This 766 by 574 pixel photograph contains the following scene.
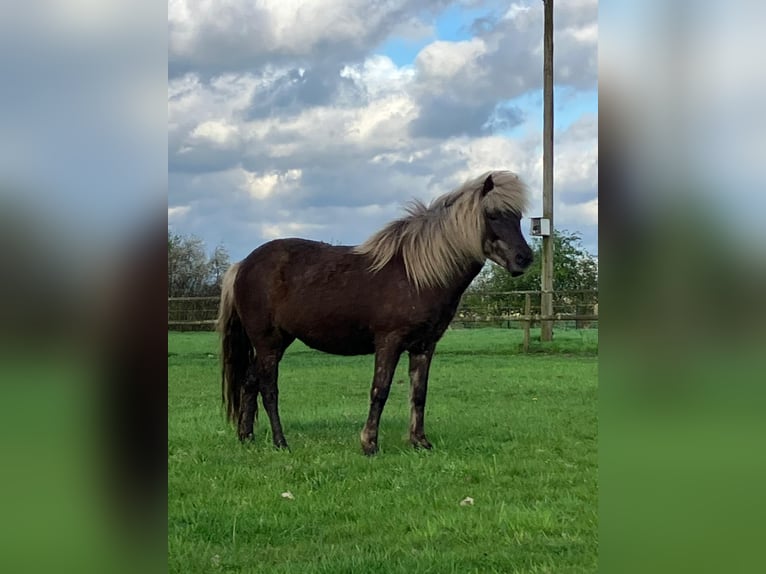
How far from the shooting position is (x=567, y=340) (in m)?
12.3

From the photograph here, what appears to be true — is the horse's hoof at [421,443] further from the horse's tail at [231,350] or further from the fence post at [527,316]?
the fence post at [527,316]

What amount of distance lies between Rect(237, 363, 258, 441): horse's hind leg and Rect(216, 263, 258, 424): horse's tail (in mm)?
66

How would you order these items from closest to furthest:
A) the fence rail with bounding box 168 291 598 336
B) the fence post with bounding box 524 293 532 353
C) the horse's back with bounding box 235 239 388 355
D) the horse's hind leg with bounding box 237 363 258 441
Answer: the horse's back with bounding box 235 239 388 355 → the horse's hind leg with bounding box 237 363 258 441 → the fence post with bounding box 524 293 532 353 → the fence rail with bounding box 168 291 598 336

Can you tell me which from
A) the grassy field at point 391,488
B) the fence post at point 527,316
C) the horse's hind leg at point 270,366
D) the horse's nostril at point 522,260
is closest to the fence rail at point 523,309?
the fence post at point 527,316

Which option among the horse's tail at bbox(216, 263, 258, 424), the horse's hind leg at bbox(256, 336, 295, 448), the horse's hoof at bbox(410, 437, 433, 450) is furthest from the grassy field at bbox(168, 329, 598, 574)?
the horse's hind leg at bbox(256, 336, 295, 448)

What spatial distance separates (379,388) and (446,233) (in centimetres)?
122

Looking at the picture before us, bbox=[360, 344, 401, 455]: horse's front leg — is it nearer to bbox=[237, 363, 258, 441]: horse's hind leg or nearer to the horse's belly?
the horse's belly

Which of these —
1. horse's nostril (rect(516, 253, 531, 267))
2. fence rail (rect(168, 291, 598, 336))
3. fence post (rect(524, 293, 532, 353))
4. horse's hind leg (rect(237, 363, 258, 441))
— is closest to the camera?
horse's nostril (rect(516, 253, 531, 267))

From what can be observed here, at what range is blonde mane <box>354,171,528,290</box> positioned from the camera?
473 centimetres

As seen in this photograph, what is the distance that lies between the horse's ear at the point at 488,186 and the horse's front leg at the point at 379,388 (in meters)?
1.26
